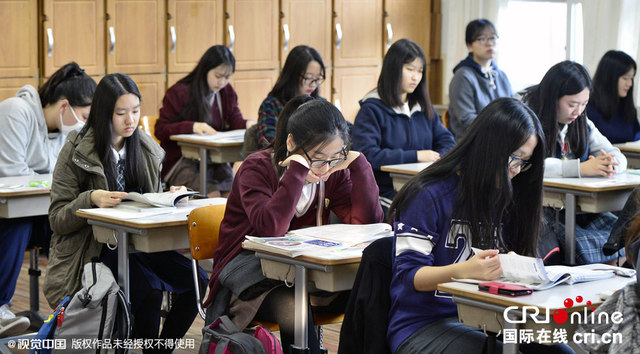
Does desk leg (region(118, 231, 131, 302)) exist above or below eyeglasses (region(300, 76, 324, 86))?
below

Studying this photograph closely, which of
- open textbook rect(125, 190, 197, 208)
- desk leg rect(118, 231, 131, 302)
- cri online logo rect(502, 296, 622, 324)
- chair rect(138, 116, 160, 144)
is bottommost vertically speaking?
desk leg rect(118, 231, 131, 302)

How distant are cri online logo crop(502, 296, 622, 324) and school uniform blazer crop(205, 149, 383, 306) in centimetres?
101

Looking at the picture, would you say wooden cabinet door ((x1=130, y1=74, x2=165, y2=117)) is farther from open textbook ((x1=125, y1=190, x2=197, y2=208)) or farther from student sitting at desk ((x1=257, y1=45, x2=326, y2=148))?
open textbook ((x1=125, y1=190, x2=197, y2=208))

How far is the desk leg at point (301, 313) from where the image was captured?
9.34 ft

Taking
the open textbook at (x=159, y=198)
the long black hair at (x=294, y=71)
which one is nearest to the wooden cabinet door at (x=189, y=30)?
the long black hair at (x=294, y=71)

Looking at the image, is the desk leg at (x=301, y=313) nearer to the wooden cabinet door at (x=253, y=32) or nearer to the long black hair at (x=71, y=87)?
the long black hair at (x=71, y=87)

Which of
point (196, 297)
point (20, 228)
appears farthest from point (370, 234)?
point (20, 228)

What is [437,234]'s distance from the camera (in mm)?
2488

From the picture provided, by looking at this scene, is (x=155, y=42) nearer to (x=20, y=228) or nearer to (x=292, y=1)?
(x=292, y=1)

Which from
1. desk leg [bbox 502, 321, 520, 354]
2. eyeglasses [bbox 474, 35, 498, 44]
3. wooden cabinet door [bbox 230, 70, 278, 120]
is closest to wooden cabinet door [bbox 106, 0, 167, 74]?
wooden cabinet door [bbox 230, 70, 278, 120]

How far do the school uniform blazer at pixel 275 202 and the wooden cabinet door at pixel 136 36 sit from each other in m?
3.78

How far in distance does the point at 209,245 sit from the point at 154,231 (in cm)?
23

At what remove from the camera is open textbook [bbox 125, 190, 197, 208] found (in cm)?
360

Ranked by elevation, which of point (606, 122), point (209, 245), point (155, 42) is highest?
point (155, 42)
